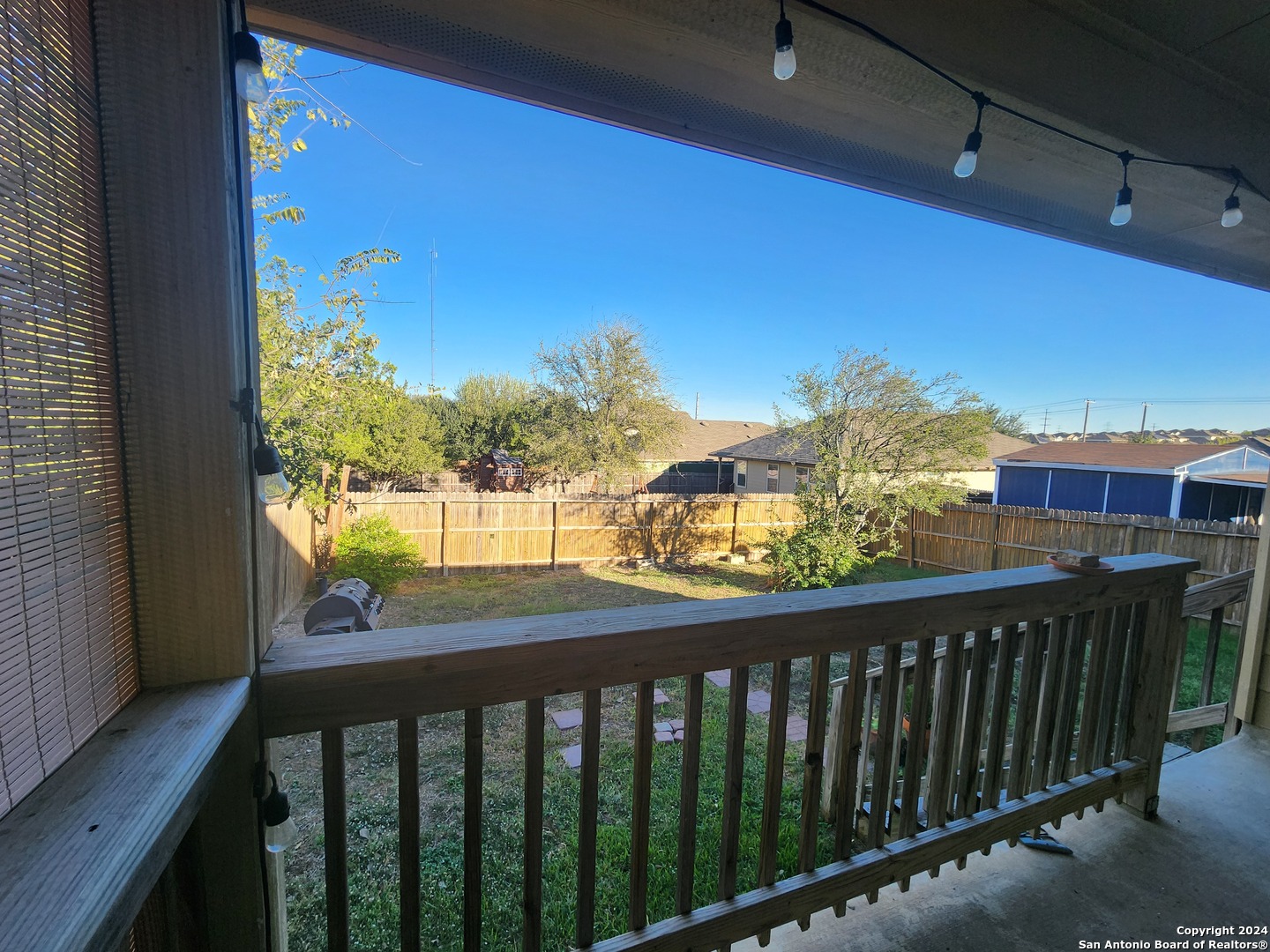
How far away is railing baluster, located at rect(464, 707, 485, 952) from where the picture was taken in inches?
34.2

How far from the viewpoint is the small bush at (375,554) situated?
619 cm

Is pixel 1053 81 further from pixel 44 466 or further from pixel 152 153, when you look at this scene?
pixel 44 466

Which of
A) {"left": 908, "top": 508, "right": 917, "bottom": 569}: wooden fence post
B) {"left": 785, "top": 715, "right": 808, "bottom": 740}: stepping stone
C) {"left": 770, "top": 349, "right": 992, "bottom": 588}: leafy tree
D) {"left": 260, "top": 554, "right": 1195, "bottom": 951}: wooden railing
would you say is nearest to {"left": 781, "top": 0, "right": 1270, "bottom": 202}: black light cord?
{"left": 260, "top": 554, "right": 1195, "bottom": 951}: wooden railing

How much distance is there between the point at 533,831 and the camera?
93 centimetres

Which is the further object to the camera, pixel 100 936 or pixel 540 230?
pixel 540 230

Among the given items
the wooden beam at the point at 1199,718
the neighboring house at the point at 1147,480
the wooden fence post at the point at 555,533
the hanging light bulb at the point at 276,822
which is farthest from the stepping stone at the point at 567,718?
the neighboring house at the point at 1147,480

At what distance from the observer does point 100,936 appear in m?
0.36

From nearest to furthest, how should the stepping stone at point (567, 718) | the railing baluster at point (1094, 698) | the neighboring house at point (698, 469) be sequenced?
the railing baluster at point (1094, 698)
the stepping stone at point (567, 718)
the neighboring house at point (698, 469)

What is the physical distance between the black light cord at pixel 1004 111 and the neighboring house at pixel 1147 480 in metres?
10.4

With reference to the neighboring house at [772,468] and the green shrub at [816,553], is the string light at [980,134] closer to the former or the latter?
the green shrub at [816,553]

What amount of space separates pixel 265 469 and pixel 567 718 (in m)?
3.24

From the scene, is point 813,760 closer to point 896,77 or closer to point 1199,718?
point 896,77

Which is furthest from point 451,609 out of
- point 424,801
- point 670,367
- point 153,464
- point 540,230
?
point 540,230

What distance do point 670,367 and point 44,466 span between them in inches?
459
